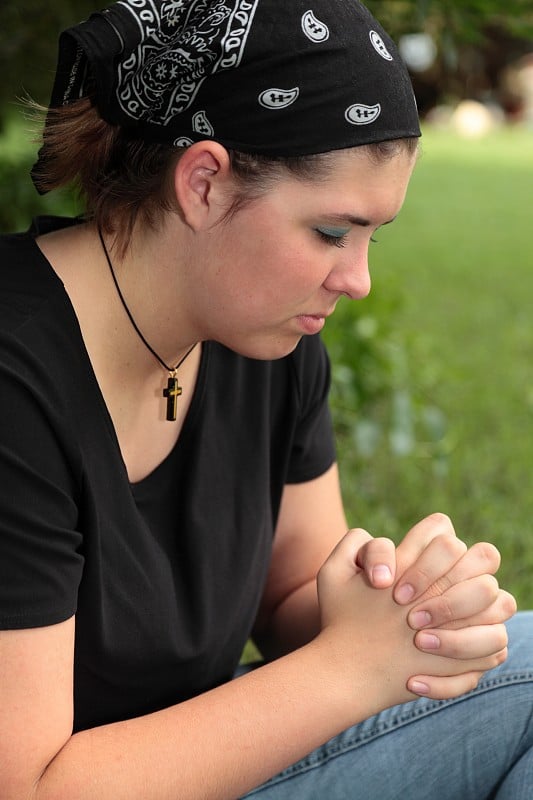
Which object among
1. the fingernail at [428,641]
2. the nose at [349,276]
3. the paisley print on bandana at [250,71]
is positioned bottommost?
the fingernail at [428,641]

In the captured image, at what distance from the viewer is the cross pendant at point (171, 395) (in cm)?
177

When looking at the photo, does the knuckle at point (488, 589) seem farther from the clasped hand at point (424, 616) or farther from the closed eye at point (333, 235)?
the closed eye at point (333, 235)

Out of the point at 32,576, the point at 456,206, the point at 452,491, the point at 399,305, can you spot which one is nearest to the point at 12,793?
the point at 32,576

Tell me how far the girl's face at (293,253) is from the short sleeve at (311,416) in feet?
1.05

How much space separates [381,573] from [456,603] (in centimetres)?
11

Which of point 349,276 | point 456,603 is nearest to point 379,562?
point 456,603

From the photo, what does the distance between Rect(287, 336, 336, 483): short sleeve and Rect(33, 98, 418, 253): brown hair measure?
1.46 feet

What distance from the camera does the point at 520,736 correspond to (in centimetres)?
180

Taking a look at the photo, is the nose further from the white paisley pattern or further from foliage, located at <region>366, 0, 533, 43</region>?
foliage, located at <region>366, 0, 533, 43</region>

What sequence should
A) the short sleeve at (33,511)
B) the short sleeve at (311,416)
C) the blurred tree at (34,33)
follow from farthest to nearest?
the blurred tree at (34,33), the short sleeve at (311,416), the short sleeve at (33,511)

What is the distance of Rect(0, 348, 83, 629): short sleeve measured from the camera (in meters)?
1.42

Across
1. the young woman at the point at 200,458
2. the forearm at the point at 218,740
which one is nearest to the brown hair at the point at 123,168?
the young woman at the point at 200,458

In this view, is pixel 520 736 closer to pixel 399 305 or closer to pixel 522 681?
pixel 522 681

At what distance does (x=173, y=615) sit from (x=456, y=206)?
990 cm
